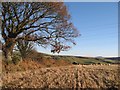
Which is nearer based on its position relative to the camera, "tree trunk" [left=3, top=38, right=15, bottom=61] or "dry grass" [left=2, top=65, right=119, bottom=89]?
"dry grass" [left=2, top=65, right=119, bottom=89]

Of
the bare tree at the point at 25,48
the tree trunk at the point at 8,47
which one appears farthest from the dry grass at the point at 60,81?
the bare tree at the point at 25,48

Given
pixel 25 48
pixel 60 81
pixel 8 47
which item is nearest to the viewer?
pixel 60 81

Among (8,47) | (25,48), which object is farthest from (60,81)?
(25,48)

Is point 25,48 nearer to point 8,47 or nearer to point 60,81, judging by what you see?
point 8,47

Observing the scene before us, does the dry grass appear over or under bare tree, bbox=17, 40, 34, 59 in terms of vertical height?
under

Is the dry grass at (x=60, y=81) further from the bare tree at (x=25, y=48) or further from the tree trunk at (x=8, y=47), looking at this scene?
the bare tree at (x=25, y=48)

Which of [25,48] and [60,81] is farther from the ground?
[25,48]

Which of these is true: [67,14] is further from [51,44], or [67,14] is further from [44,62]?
[44,62]

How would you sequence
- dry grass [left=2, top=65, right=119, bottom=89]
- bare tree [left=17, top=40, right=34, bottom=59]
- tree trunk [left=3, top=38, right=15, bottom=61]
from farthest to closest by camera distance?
bare tree [left=17, top=40, right=34, bottom=59] → tree trunk [left=3, top=38, right=15, bottom=61] → dry grass [left=2, top=65, right=119, bottom=89]

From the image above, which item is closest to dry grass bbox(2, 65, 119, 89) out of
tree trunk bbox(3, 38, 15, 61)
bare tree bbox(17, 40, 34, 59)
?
tree trunk bbox(3, 38, 15, 61)

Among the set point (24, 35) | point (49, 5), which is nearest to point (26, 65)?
point (24, 35)

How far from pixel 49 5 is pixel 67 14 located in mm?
2778

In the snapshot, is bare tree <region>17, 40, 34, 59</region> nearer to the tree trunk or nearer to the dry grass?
the tree trunk

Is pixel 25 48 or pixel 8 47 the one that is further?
pixel 25 48
